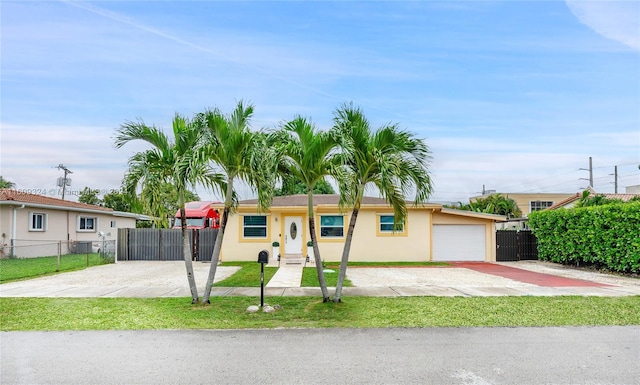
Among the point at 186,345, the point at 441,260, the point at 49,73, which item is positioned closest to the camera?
the point at 186,345

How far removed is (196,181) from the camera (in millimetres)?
8664

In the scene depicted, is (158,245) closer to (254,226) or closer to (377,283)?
(254,226)

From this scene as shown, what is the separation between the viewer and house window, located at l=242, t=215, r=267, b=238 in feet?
65.9

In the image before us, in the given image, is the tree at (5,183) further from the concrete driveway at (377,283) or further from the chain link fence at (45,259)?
the concrete driveway at (377,283)

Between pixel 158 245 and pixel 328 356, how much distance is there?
17.1 meters

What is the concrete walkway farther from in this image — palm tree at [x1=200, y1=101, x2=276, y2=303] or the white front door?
palm tree at [x1=200, y1=101, x2=276, y2=303]

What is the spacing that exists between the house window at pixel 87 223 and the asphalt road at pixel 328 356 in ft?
71.0

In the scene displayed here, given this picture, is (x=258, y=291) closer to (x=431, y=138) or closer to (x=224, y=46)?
(x=431, y=138)

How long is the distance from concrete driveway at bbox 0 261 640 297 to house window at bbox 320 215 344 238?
362 centimetres

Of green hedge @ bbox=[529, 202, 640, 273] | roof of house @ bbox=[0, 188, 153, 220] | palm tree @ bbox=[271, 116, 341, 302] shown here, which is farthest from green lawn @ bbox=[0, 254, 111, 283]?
green hedge @ bbox=[529, 202, 640, 273]

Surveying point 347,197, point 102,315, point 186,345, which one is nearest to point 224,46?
point 347,197

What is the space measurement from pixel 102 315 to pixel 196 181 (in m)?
3.01

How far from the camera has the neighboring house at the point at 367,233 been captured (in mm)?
19953

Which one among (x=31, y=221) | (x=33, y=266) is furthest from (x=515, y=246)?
(x=31, y=221)
